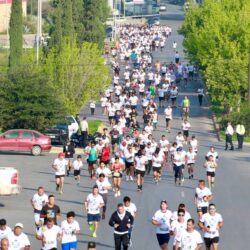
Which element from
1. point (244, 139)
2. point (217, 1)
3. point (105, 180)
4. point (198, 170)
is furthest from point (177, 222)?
point (217, 1)

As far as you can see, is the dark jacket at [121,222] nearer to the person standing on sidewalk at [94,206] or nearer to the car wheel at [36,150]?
the person standing on sidewalk at [94,206]

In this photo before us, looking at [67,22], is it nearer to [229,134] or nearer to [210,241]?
[229,134]

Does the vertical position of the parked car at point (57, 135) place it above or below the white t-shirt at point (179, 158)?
below

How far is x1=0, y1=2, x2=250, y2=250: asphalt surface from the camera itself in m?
31.6

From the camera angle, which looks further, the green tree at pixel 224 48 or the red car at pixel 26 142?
the green tree at pixel 224 48

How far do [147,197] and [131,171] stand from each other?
4.22m

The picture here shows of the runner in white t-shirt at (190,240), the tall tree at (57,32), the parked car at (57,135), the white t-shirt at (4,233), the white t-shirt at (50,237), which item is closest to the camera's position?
the runner in white t-shirt at (190,240)

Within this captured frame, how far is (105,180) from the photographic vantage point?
109 feet

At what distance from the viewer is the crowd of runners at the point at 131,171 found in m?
27.1

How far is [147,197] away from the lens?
38.8 meters

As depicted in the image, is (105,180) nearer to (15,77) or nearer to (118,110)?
(15,77)

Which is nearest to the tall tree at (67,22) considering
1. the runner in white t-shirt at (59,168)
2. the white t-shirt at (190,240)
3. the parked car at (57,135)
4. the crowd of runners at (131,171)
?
the crowd of runners at (131,171)

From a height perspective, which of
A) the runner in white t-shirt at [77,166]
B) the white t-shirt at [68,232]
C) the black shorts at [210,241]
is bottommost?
the runner in white t-shirt at [77,166]

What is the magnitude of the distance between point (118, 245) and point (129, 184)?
1379 cm
